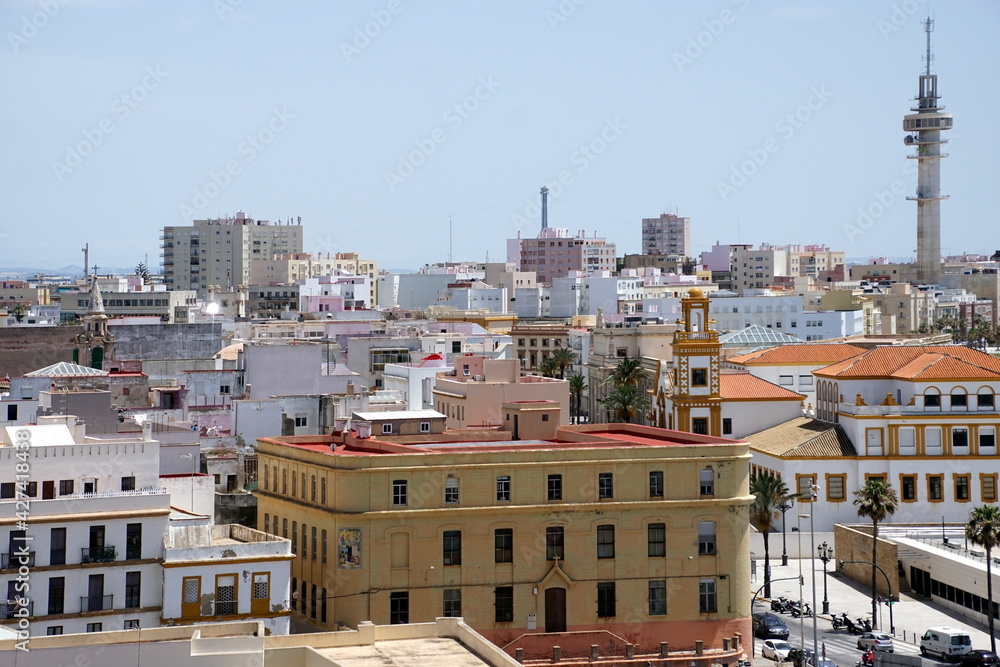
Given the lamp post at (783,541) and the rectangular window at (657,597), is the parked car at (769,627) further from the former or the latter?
the lamp post at (783,541)

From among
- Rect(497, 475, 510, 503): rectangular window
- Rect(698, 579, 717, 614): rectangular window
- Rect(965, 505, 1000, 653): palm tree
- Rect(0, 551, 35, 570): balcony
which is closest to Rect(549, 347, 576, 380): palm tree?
Rect(965, 505, 1000, 653): palm tree

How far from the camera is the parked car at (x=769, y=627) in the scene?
67750 mm

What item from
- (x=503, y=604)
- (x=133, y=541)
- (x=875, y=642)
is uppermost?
(x=133, y=541)

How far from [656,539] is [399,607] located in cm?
974

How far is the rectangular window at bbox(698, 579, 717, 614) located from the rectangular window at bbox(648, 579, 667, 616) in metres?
1.35

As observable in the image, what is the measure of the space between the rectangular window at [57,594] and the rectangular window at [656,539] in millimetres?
21566

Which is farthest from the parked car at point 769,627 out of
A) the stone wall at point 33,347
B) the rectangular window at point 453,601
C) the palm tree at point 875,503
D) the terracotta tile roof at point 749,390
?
the stone wall at point 33,347

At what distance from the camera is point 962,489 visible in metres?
90.6

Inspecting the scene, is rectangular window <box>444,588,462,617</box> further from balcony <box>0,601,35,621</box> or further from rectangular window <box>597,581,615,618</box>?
balcony <box>0,601,35,621</box>

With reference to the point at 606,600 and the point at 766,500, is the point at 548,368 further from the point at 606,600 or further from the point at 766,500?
the point at 606,600

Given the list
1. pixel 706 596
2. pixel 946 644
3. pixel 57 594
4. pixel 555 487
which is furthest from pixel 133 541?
pixel 946 644

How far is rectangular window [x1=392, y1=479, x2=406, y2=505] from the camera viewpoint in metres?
59.8

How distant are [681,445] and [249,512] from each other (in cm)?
1740

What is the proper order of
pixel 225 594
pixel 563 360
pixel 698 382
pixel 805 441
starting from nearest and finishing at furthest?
1. pixel 225 594
2. pixel 805 441
3. pixel 698 382
4. pixel 563 360
